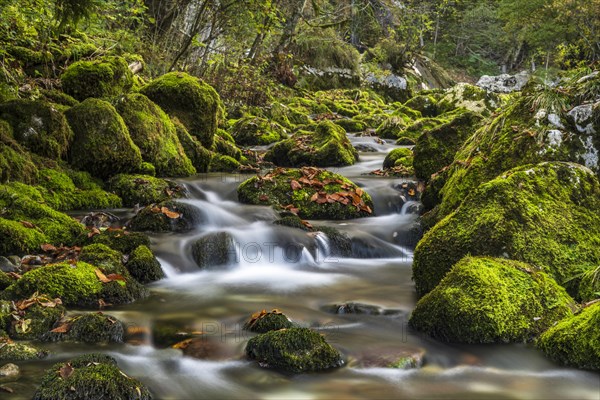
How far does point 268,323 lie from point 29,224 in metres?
3.36

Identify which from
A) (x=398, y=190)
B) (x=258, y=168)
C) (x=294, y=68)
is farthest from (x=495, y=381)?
(x=294, y=68)

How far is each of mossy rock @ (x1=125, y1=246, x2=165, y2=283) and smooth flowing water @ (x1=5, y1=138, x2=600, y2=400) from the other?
0.13 m

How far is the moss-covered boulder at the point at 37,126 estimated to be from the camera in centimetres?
791

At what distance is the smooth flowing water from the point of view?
11.7 ft

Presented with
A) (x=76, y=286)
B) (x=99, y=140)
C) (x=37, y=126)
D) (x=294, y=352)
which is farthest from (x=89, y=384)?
(x=99, y=140)

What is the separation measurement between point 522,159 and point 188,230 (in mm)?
4154

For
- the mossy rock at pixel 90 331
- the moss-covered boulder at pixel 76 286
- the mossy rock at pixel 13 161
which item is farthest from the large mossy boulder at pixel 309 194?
the mossy rock at pixel 90 331

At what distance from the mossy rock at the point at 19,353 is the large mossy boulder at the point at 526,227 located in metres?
3.30

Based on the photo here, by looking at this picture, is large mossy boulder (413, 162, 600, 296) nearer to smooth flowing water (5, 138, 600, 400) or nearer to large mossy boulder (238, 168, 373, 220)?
smooth flowing water (5, 138, 600, 400)

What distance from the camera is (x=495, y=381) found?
145 inches

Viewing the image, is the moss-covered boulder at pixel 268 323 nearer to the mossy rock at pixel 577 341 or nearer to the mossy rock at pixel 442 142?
the mossy rock at pixel 577 341

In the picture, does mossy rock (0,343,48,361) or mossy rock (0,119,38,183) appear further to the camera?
mossy rock (0,119,38,183)

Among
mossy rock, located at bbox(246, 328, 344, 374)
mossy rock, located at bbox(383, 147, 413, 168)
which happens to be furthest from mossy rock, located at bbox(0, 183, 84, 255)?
mossy rock, located at bbox(383, 147, 413, 168)

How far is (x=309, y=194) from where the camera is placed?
866cm
